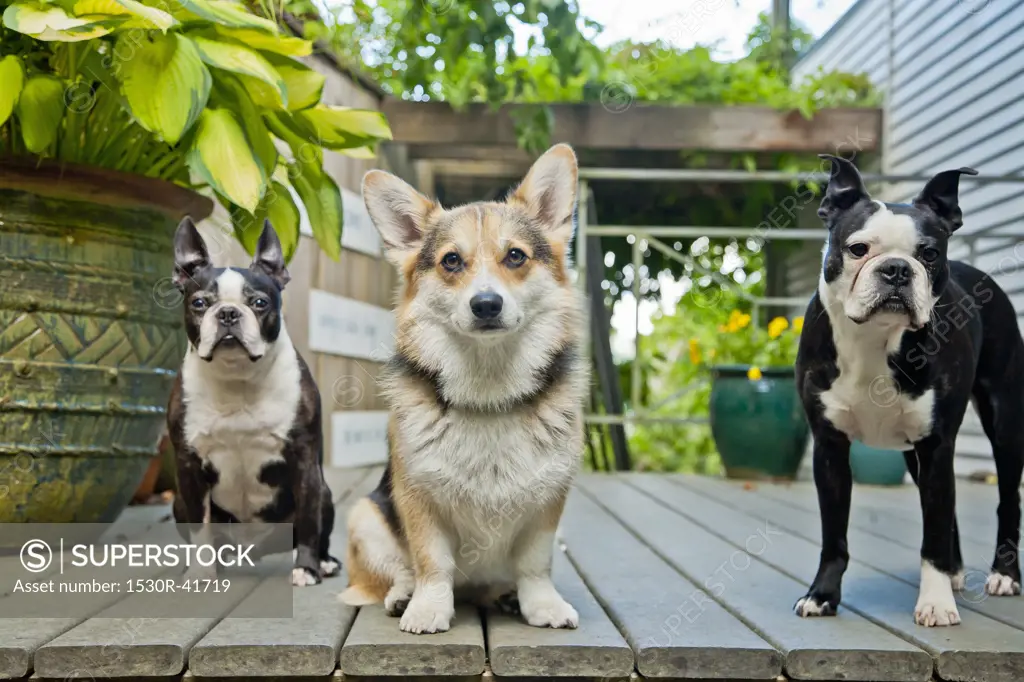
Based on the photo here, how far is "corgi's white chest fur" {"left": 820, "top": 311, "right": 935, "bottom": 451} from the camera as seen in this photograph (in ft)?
6.16

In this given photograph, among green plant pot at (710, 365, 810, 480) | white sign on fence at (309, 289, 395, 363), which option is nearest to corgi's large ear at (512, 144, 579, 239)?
white sign on fence at (309, 289, 395, 363)

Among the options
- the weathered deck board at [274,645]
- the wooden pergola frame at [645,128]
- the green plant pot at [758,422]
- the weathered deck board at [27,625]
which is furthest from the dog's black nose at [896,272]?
the wooden pergola frame at [645,128]

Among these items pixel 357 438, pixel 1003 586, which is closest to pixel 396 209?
pixel 1003 586

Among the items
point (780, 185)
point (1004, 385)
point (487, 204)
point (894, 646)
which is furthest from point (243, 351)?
point (780, 185)

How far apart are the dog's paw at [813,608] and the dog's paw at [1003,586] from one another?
0.55m

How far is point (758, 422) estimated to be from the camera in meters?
4.96

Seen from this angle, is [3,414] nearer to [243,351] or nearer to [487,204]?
[243,351]

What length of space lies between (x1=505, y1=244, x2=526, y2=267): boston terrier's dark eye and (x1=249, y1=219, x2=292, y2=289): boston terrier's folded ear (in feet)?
2.29

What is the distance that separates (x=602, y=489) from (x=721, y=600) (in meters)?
2.39

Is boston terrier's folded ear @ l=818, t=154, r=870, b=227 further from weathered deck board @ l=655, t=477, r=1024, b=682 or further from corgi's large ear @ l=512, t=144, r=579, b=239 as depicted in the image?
weathered deck board @ l=655, t=477, r=1024, b=682

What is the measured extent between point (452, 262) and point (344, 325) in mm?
3406

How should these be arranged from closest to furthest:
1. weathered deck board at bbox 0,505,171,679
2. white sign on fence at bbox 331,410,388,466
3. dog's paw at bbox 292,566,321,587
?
weathered deck board at bbox 0,505,171,679 < dog's paw at bbox 292,566,321,587 < white sign on fence at bbox 331,410,388,466

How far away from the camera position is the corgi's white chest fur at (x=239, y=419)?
213cm

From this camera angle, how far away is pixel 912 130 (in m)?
5.28
